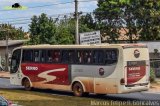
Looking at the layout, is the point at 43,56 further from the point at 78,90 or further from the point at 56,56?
the point at 78,90

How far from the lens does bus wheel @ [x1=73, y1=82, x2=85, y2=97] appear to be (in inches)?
1069

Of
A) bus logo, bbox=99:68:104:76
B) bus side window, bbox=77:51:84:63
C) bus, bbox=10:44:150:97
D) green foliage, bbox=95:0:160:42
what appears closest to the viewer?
bus, bbox=10:44:150:97

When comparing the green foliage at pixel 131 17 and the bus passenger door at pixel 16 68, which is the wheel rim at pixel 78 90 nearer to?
the bus passenger door at pixel 16 68

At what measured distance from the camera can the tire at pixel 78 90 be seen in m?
27.2

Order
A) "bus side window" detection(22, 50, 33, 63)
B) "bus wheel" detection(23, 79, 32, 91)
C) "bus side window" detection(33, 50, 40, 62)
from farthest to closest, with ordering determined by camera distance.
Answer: "bus wheel" detection(23, 79, 32, 91) → "bus side window" detection(22, 50, 33, 63) → "bus side window" detection(33, 50, 40, 62)

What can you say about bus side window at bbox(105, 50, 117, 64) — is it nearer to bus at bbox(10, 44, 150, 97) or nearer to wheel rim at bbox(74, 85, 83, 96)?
bus at bbox(10, 44, 150, 97)

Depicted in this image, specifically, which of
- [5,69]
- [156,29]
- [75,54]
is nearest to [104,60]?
[75,54]

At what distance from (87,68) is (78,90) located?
5.23ft

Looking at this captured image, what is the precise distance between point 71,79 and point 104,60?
2984mm

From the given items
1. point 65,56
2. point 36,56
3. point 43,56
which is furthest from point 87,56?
point 36,56

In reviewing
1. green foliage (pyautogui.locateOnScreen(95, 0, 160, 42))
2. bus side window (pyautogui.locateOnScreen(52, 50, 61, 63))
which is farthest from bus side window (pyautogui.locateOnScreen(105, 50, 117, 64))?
green foliage (pyautogui.locateOnScreen(95, 0, 160, 42))

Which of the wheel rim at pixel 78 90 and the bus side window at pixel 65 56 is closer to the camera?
the wheel rim at pixel 78 90

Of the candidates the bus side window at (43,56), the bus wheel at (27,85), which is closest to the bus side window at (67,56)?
the bus side window at (43,56)

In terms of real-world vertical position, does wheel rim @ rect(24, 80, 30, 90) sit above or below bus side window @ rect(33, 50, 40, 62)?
below
